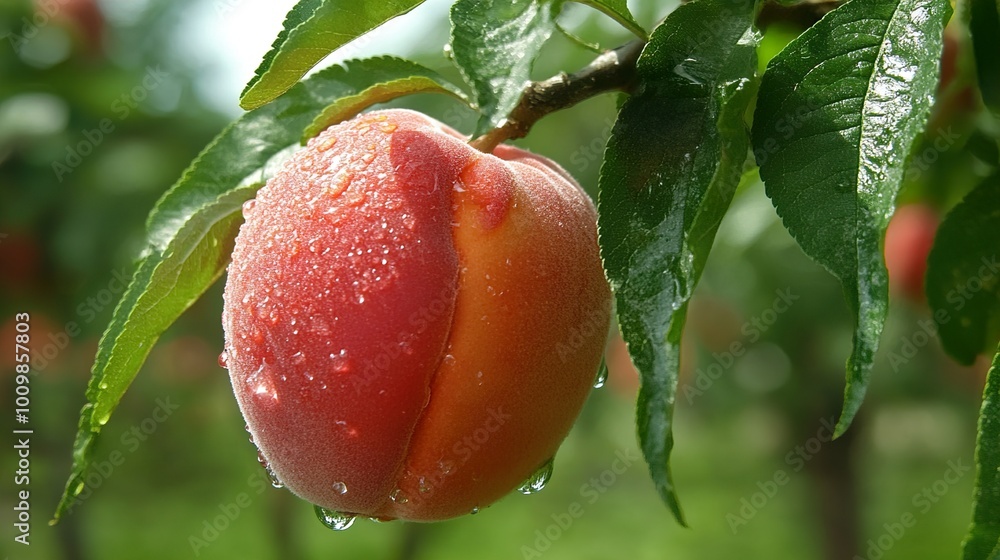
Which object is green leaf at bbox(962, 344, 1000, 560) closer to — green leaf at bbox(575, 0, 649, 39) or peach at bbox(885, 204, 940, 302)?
green leaf at bbox(575, 0, 649, 39)

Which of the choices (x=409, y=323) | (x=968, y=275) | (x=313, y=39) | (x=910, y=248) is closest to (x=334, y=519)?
(x=409, y=323)

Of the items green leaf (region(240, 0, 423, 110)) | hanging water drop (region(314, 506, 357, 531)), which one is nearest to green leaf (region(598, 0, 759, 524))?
green leaf (region(240, 0, 423, 110))

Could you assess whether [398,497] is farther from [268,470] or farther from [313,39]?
[313,39]

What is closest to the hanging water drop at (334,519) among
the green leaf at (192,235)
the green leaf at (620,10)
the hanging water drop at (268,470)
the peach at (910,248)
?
the hanging water drop at (268,470)

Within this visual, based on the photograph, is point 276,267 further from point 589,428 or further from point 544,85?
point 589,428

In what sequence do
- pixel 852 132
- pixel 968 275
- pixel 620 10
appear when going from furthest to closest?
pixel 968 275
pixel 620 10
pixel 852 132

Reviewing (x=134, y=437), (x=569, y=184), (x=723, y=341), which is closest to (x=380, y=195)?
(x=569, y=184)

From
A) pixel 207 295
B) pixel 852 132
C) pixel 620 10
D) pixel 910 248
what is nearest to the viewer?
pixel 852 132
